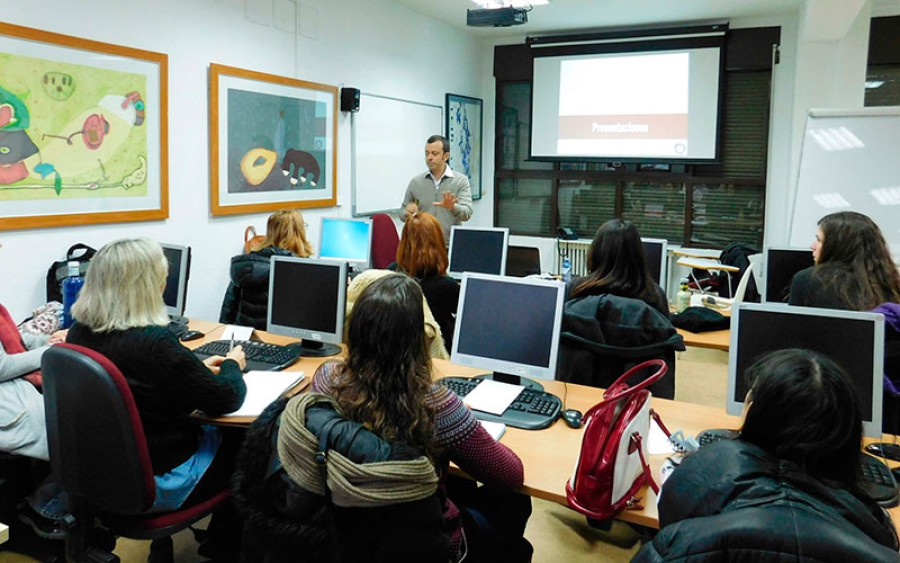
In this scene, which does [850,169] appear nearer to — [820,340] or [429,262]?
[429,262]

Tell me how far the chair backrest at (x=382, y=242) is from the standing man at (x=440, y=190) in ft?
0.83

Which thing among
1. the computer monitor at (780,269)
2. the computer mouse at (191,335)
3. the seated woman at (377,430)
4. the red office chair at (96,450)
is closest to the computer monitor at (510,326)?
the seated woman at (377,430)

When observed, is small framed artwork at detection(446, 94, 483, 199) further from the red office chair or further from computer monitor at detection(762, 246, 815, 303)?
the red office chair

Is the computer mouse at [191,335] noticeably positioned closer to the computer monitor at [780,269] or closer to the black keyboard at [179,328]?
the black keyboard at [179,328]

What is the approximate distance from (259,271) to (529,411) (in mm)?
1618

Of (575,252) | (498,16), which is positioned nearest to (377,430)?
(498,16)

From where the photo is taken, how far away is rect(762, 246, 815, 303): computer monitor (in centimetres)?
345

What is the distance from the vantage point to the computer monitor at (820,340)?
1.83m

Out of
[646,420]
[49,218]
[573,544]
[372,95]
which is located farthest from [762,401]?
[372,95]

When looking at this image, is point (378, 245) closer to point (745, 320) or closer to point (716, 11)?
point (745, 320)

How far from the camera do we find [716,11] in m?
5.98

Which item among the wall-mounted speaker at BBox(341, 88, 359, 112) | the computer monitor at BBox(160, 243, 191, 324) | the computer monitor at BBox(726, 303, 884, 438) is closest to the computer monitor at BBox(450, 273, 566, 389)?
the computer monitor at BBox(726, 303, 884, 438)

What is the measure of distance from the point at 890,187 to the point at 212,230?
4985mm

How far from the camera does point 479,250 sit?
436cm
